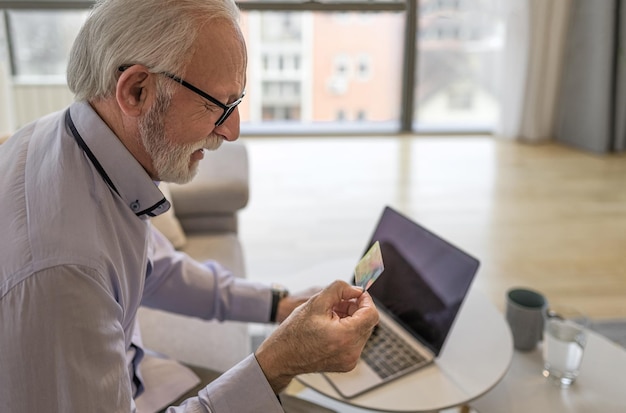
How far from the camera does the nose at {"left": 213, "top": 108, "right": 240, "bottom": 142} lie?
1035 mm

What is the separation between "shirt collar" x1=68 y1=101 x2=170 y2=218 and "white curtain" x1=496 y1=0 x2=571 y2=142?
4348 millimetres

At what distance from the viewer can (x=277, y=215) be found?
3.41 metres

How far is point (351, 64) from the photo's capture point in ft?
16.6

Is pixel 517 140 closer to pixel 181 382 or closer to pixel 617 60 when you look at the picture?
pixel 617 60

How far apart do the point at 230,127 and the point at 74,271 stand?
36 centimetres

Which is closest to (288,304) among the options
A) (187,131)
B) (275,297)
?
(275,297)

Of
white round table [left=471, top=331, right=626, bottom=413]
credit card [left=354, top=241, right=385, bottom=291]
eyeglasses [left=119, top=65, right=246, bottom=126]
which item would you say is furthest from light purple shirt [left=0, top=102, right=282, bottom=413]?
white round table [left=471, top=331, right=626, bottom=413]

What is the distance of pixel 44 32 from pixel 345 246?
121 inches

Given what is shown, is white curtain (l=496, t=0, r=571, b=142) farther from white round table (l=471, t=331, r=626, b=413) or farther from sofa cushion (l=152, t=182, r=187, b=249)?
white round table (l=471, t=331, r=626, b=413)

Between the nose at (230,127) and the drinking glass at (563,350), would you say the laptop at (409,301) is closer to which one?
the drinking glass at (563,350)

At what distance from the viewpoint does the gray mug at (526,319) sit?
1.56 m

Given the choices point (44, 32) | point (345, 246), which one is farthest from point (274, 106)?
point (345, 246)

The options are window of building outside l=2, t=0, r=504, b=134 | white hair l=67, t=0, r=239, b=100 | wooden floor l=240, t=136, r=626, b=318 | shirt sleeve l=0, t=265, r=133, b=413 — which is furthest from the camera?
window of building outside l=2, t=0, r=504, b=134

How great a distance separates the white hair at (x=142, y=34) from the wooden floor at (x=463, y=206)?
2.99 ft
